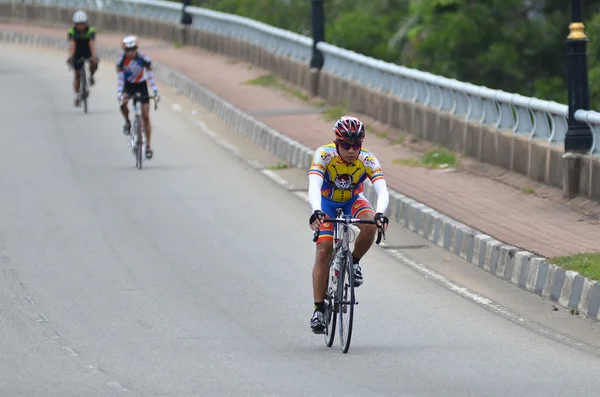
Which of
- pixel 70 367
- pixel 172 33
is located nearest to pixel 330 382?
pixel 70 367

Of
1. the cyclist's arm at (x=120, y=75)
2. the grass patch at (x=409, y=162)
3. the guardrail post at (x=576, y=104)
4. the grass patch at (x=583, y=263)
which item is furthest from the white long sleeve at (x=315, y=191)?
the cyclist's arm at (x=120, y=75)

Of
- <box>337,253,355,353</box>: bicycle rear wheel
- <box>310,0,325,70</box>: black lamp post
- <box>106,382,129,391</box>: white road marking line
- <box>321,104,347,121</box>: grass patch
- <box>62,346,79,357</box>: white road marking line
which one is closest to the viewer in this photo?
<box>106,382,129,391</box>: white road marking line

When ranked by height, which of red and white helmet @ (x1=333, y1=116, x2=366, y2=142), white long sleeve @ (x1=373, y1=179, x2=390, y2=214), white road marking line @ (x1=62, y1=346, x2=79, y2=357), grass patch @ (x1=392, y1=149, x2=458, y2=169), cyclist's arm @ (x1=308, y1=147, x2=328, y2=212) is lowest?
grass patch @ (x1=392, y1=149, x2=458, y2=169)

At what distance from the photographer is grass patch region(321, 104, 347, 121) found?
25058 mm

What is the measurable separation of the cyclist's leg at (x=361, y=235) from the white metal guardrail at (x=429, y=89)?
5.71 m

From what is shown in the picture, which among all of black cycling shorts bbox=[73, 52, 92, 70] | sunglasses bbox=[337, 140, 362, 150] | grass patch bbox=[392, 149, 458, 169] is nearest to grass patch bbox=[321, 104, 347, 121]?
grass patch bbox=[392, 149, 458, 169]

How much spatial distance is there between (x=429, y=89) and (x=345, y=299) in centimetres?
1148

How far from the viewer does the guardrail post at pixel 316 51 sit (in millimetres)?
27859

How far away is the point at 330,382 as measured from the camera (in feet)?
31.8

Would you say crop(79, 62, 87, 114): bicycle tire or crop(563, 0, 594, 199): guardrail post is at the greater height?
crop(563, 0, 594, 199): guardrail post

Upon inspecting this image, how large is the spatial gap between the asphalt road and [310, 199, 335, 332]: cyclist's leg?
191 millimetres

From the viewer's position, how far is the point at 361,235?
1107cm

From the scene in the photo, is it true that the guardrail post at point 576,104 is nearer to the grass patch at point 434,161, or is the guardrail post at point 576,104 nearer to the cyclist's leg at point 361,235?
the grass patch at point 434,161

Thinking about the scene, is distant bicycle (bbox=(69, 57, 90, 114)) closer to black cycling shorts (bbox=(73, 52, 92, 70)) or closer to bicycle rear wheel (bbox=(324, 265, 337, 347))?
black cycling shorts (bbox=(73, 52, 92, 70))
